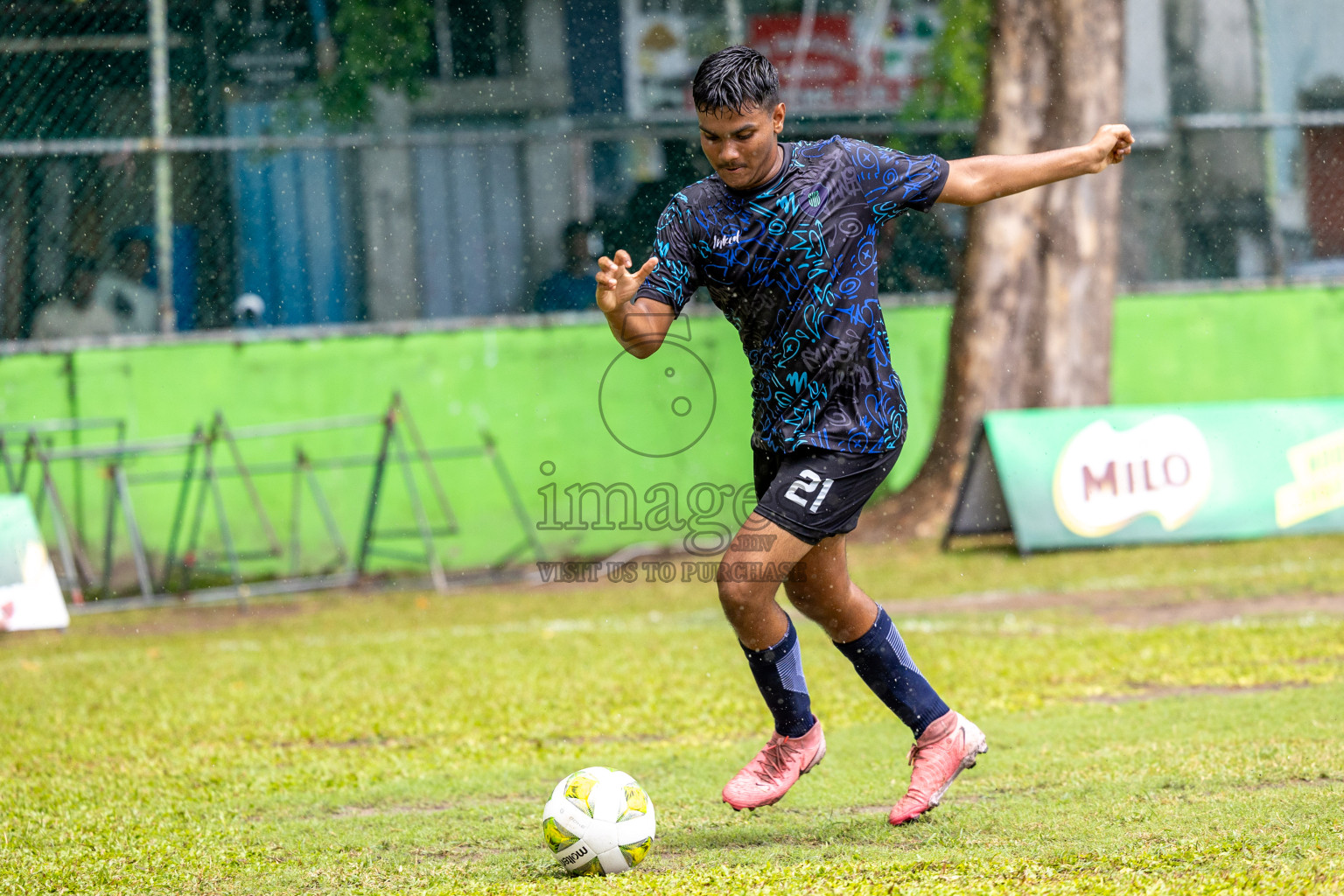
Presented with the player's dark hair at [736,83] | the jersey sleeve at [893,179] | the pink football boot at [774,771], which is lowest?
the pink football boot at [774,771]

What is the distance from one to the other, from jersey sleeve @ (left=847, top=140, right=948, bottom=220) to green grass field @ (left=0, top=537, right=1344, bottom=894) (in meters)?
1.87

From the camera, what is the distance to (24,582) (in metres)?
8.88

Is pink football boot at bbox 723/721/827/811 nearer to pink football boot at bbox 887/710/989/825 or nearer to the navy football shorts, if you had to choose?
pink football boot at bbox 887/710/989/825

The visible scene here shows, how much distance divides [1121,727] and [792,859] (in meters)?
2.25

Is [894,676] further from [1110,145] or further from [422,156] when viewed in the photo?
[422,156]

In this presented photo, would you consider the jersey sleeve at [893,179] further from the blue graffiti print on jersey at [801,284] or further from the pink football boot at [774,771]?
the pink football boot at [774,771]

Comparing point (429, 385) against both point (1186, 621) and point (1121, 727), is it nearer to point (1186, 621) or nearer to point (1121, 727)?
point (1186, 621)

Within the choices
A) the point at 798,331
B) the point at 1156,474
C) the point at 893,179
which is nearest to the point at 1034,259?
the point at 1156,474

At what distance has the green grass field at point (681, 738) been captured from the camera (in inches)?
147

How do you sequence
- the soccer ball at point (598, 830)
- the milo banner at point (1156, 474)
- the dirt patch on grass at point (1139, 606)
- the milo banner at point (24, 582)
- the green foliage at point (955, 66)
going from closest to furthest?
1. the soccer ball at point (598, 830)
2. the dirt patch on grass at point (1139, 606)
3. the milo banner at point (24, 582)
4. the milo banner at point (1156, 474)
5. the green foliage at point (955, 66)

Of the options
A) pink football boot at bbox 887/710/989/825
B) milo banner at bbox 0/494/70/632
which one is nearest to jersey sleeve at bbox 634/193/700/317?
pink football boot at bbox 887/710/989/825

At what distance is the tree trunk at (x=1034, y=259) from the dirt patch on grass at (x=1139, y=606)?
7.60ft

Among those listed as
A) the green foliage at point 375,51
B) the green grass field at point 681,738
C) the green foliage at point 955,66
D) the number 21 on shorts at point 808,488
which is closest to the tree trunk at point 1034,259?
the green grass field at point 681,738

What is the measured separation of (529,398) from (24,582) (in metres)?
4.20
